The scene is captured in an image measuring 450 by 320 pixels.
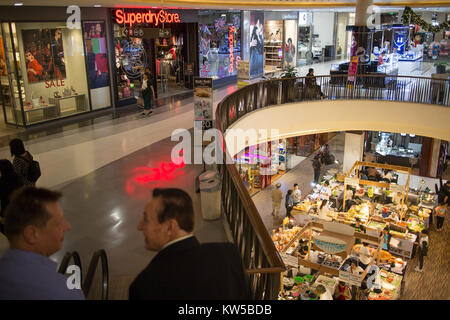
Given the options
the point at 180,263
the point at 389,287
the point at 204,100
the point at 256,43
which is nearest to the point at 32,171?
the point at 204,100

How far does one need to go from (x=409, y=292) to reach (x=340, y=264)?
316 centimetres

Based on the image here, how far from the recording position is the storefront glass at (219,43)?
18938 millimetres

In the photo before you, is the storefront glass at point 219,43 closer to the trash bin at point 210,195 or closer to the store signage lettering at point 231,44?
the store signage lettering at point 231,44

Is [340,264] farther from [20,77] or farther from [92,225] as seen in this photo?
[20,77]

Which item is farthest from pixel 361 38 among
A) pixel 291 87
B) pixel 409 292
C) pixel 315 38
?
pixel 315 38

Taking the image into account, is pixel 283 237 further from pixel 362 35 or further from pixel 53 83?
pixel 362 35

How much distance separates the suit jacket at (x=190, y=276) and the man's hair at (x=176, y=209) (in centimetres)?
10

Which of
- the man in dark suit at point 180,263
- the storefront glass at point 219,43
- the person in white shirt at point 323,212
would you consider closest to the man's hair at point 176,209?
the man in dark suit at point 180,263

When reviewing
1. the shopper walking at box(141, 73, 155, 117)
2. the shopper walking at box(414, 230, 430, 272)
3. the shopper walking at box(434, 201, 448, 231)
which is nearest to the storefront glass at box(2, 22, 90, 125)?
the shopper walking at box(141, 73, 155, 117)

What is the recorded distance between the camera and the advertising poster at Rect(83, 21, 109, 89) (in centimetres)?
1326

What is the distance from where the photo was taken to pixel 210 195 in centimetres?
538

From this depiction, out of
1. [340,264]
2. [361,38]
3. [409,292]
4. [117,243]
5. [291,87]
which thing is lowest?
[409,292]

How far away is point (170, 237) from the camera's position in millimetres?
2098

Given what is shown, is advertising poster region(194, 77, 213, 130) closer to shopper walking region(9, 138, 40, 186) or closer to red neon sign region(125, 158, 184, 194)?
red neon sign region(125, 158, 184, 194)
